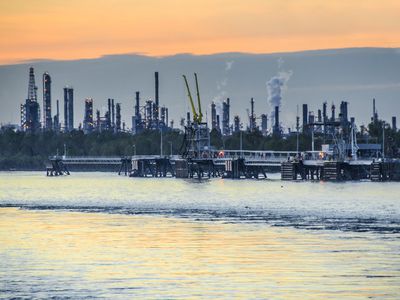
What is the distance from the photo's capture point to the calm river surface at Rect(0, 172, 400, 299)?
151 feet

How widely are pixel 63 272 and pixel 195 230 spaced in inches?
972

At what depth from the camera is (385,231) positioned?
72.9 meters

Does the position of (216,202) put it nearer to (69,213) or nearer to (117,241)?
(69,213)

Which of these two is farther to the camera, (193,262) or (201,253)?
(201,253)

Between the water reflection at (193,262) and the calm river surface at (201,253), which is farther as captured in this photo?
the calm river surface at (201,253)

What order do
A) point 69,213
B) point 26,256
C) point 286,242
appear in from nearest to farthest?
point 26,256, point 286,242, point 69,213

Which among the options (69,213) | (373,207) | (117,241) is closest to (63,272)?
(117,241)

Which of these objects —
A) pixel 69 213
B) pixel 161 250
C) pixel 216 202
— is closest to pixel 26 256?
pixel 161 250

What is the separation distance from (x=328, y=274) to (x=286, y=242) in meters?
15.1

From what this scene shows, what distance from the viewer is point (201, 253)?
59406mm

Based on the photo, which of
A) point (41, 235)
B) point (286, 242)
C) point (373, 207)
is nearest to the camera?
point (286, 242)

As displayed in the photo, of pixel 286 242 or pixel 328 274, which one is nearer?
pixel 328 274

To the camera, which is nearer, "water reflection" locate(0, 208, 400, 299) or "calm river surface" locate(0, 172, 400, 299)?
"water reflection" locate(0, 208, 400, 299)

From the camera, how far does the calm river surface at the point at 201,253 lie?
46.0 metres
